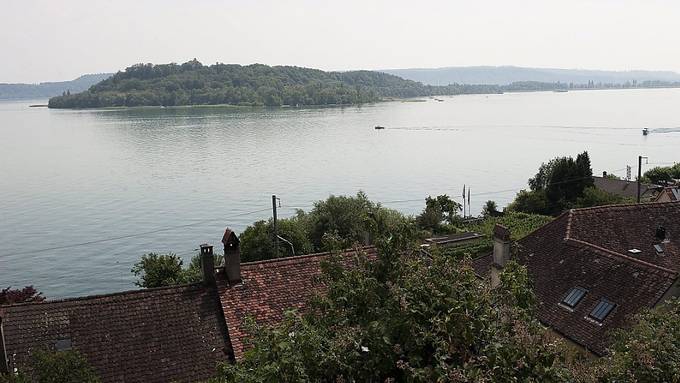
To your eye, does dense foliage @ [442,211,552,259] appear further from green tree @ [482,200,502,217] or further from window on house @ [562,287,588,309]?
window on house @ [562,287,588,309]

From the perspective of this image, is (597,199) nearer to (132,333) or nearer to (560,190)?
(560,190)

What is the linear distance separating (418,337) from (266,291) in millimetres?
12742

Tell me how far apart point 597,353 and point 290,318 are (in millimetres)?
12040

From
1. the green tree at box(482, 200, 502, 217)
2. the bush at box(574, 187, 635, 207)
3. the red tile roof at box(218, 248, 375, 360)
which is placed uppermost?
the red tile roof at box(218, 248, 375, 360)

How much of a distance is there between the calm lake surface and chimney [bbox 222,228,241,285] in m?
26.1

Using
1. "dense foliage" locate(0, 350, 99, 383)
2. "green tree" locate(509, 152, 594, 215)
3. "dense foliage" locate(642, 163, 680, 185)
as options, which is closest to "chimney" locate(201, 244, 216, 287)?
"dense foliage" locate(0, 350, 99, 383)

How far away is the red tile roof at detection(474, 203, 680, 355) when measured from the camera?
17016 mm

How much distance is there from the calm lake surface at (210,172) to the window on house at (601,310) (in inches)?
1276

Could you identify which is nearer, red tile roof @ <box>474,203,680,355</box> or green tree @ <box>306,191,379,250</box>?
red tile roof @ <box>474,203,680,355</box>

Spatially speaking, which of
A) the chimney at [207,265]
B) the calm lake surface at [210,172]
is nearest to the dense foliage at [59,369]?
the chimney at [207,265]

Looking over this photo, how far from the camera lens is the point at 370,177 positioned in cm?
8006

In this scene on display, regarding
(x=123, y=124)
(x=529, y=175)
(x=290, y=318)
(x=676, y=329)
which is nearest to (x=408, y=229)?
(x=290, y=318)

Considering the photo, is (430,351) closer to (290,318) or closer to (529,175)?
(290,318)

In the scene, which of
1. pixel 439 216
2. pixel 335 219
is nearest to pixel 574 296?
pixel 335 219
